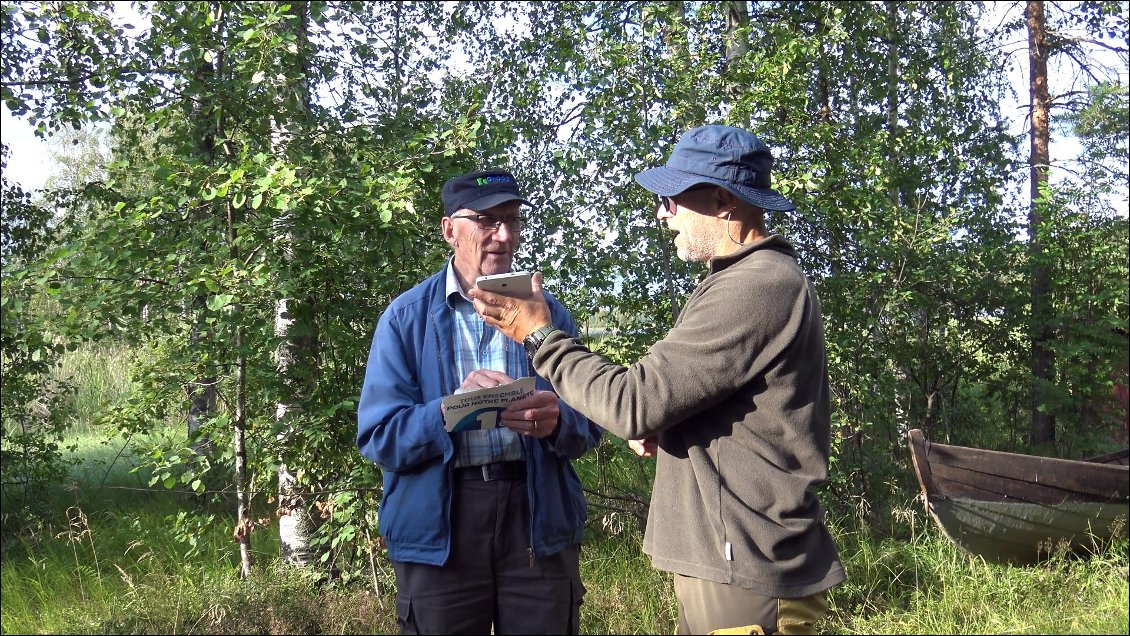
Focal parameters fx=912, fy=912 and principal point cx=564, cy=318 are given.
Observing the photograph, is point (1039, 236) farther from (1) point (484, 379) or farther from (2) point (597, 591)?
(1) point (484, 379)

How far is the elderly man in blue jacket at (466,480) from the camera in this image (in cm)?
277

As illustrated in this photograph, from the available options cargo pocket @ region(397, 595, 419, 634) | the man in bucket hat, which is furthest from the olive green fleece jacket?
cargo pocket @ region(397, 595, 419, 634)

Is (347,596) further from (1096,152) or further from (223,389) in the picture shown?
(1096,152)

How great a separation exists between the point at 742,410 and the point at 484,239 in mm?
1322

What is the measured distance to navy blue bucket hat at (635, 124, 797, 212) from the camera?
2.28 meters

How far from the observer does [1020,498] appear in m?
6.61

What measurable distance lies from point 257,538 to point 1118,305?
28.4 feet

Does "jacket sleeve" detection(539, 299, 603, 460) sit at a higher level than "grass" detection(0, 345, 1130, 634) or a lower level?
higher

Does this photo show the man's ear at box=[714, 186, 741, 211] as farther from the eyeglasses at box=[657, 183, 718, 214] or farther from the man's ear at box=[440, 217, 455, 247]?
the man's ear at box=[440, 217, 455, 247]

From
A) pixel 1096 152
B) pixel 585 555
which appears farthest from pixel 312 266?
pixel 1096 152

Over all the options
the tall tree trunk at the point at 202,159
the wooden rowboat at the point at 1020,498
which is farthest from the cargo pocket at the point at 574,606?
the wooden rowboat at the point at 1020,498

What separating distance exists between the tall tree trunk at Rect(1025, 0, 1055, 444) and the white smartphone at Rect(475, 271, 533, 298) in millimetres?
8696

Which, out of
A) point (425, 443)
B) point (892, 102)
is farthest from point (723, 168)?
point (892, 102)

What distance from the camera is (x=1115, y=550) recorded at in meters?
6.02
